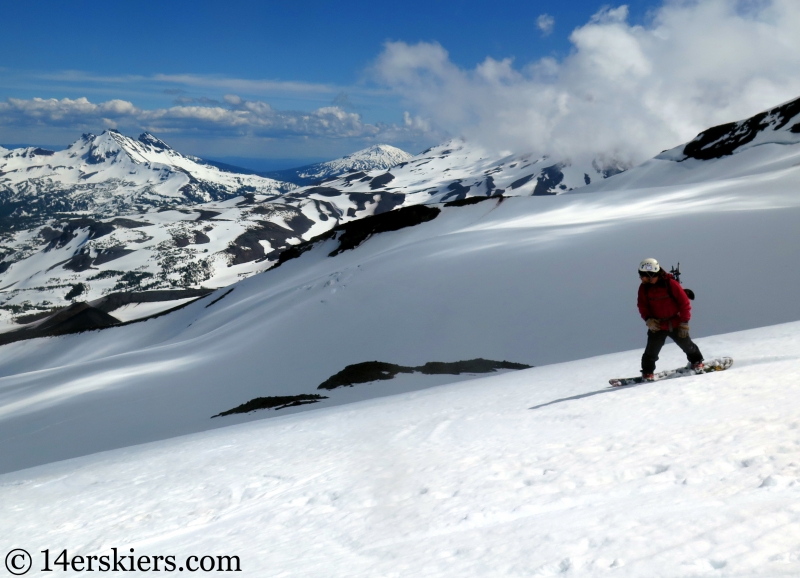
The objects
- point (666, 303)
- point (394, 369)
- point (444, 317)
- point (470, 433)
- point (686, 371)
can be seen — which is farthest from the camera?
point (444, 317)

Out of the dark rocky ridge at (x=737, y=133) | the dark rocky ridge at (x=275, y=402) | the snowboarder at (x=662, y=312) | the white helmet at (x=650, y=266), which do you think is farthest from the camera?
the dark rocky ridge at (x=737, y=133)

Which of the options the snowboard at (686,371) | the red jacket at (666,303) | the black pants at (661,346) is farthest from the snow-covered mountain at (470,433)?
the red jacket at (666,303)

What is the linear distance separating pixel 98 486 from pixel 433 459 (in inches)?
252

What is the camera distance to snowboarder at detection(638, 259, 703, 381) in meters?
11.3

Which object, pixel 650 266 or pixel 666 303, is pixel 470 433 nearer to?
pixel 650 266

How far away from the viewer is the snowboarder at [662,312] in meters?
11.3

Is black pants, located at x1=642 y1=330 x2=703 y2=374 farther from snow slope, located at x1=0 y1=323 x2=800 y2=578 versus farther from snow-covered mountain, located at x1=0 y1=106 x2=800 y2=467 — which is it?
snow-covered mountain, located at x1=0 y1=106 x2=800 y2=467

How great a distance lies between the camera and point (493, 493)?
262 inches

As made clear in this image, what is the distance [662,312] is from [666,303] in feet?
0.67

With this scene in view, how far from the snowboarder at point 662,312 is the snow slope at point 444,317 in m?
2.80

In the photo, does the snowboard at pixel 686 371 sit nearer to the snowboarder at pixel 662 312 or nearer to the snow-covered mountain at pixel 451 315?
the snowboarder at pixel 662 312

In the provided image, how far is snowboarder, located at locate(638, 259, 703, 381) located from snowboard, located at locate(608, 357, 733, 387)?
0.10m

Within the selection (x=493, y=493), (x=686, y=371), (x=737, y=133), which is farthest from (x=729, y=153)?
(x=493, y=493)

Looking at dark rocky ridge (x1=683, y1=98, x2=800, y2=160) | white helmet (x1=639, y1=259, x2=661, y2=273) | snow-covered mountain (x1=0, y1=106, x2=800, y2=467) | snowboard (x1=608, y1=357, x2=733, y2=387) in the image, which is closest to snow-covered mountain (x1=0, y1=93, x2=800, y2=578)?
snow-covered mountain (x1=0, y1=106, x2=800, y2=467)
